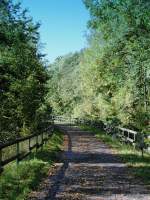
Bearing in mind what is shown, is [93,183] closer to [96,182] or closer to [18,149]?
[96,182]

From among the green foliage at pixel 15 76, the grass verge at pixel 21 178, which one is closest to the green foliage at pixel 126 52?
the green foliage at pixel 15 76

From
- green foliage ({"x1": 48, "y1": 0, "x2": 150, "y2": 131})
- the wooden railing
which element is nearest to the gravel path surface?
the wooden railing

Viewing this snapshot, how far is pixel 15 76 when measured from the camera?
35.8 m

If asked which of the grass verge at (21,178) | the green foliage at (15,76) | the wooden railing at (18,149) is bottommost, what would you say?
the grass verge at (21,178)

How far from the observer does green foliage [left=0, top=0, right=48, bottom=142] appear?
2877cm

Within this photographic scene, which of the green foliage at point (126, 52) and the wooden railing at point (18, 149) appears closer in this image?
the wooden railing at point (18, 149)

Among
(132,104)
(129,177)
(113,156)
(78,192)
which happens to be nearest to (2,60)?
(113,156)

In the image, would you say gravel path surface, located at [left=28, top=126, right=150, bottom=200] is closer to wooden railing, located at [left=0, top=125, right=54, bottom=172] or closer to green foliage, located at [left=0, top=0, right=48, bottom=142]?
wooden railing, located at [left=0, top=125, right=54, bottom=172]

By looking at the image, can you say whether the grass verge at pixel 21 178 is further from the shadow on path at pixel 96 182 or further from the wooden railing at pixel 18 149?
the shadow on path at pixel 96 182

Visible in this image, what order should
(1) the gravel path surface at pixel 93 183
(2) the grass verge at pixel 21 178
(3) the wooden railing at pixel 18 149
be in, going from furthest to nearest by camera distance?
Result: (3) the wooden railing at pixel 18 149 < (1) the gravel path surface at pixel 93 183 < (2) the grass verge at pixel 21 178

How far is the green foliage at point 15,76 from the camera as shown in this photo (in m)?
28.8

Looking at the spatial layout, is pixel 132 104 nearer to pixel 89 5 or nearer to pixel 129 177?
pixel 89 5

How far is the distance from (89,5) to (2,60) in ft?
26.9

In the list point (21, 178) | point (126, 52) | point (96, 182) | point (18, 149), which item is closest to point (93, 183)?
point (96, 182)
